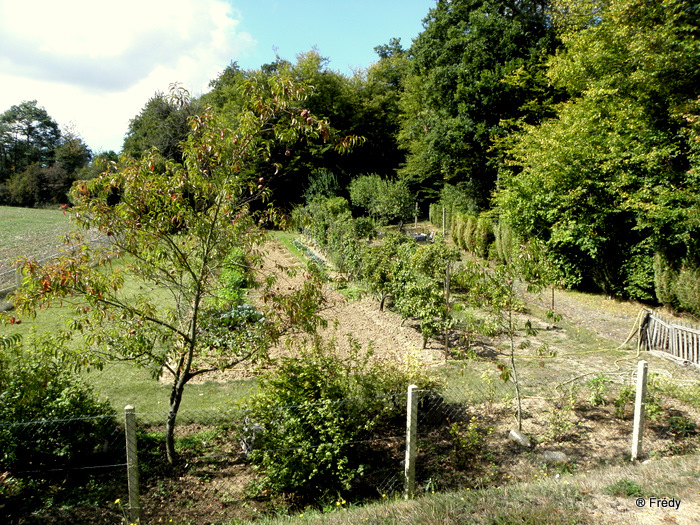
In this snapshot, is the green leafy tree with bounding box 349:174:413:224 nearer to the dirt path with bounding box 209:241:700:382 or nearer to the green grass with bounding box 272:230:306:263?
the green grass with bounding box 272:230:306:263

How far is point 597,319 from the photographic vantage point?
11727 mm

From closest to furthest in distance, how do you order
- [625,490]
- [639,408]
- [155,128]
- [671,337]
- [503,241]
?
1. [625,490]
2. [639,408]
3. [671,337]
4. [503,241]
5. [155,128]

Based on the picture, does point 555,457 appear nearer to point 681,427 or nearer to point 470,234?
point 681,427

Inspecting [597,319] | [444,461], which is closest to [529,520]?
[444,461]

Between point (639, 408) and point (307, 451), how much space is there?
3.69m

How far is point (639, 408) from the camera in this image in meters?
5.00

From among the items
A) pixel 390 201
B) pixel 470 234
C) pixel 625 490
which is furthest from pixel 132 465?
pixel 390 201

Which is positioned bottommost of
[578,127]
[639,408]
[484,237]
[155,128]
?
[639,408]

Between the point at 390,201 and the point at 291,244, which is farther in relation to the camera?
the point at 291,244

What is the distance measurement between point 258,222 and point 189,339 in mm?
1518

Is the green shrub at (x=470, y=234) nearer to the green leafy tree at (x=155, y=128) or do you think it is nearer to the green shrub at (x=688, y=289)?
the green shrub at (x=688, y=289)

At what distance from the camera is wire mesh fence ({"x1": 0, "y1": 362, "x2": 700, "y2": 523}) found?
4250 millimetres

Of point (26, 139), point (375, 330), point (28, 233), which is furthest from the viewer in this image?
point (26, 139)

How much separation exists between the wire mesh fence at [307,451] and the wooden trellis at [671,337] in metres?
2.41
